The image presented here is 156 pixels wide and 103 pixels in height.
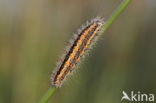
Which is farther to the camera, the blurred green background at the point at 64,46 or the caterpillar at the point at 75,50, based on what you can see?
the blurred green background at the point at 64,46

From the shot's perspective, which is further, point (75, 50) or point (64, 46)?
point (64, 46)

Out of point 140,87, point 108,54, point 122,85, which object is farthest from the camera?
point 108,54

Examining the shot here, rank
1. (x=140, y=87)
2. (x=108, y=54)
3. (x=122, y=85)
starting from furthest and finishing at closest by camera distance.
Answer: (x=108, y=54), (x=140, y=87), (x=122, y=85)

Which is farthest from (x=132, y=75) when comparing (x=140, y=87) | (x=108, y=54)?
(x=108, y=54)

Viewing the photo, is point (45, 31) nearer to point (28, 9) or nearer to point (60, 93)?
point (28, 9)
